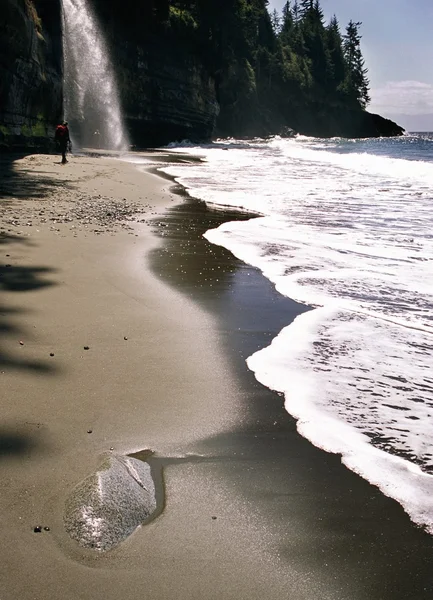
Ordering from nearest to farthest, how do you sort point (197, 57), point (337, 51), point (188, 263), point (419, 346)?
point (419, 346), point (188, 263), point (197, 57), point (337, 51)

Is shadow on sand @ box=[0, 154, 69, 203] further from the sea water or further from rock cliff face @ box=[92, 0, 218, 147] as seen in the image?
rock cliff face @ box=[92, 0, 218, 147]

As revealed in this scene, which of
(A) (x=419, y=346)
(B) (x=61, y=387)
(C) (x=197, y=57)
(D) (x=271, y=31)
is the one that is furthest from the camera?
(D) (x=271, y=31)

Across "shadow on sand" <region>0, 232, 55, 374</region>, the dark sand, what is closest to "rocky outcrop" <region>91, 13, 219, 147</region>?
"shadow on sand" <region>0, 232, 55, 374</region>

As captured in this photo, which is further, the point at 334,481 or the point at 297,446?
the point at 297,446

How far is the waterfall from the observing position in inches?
1420

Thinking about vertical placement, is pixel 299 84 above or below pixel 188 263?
above

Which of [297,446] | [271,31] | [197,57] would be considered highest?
[271,31]

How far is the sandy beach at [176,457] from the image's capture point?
1821 millimetres

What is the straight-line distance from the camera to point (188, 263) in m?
6.29

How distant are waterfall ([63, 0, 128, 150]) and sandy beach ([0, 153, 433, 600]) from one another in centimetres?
3330

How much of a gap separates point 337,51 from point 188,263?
12120cm

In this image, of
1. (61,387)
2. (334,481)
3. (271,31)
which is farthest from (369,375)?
(271,31)

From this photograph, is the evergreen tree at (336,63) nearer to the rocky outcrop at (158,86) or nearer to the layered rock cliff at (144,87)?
the layered rock cliff at (144,87)

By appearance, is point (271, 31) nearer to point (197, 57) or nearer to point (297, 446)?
point (197, 57)
